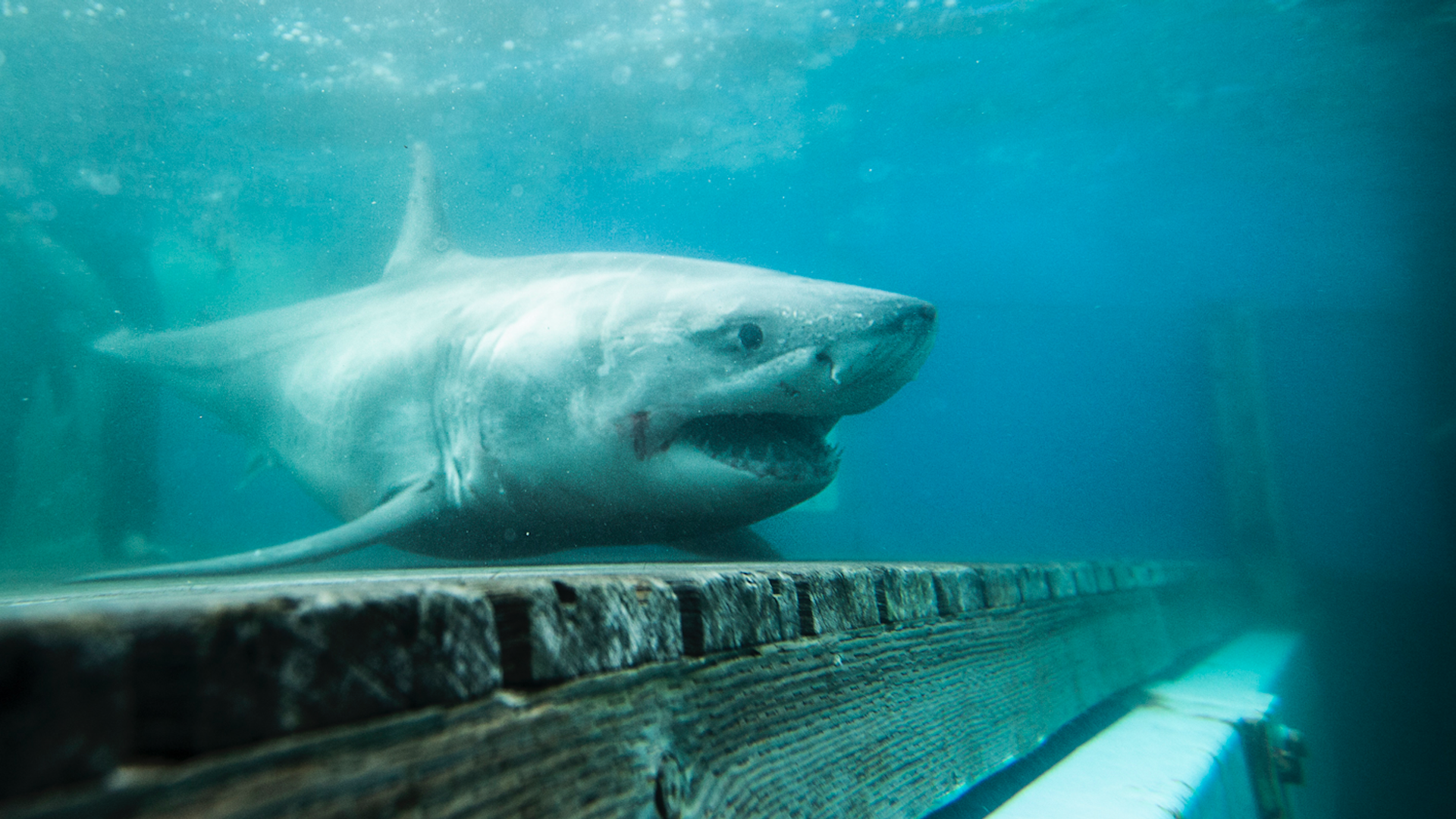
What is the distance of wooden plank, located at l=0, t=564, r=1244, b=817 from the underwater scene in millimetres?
1295

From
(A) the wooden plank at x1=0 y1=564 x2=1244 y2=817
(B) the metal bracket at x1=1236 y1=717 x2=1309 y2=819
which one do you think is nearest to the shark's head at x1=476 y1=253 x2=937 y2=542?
(A) the wooden plank at x1=0 y1=564 x2=1244 y2=817

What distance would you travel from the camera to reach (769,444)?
106 inches

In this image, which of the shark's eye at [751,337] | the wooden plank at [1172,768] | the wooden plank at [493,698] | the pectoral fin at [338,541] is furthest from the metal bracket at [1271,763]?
the pectoral fin at [338,541]

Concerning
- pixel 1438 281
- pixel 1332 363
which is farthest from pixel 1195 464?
pixel 1438 281

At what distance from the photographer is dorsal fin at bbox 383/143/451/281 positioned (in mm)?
5578

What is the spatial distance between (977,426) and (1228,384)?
7504 cm

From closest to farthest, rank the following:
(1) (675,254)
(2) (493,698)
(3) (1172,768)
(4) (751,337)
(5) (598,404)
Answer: (2) (493,698) → (3) (1172,768) → (4) (751,337) → (5) (598,404) → (1) (675,254)

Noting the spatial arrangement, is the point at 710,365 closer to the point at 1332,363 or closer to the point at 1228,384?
the point at 1228,384

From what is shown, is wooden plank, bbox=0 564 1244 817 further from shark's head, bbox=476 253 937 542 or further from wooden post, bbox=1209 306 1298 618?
wooden post, bbox=1209 306 1298 618

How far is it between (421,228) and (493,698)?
595 cm

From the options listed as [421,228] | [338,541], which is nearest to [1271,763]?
[338,541]

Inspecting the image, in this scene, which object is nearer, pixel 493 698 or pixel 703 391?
pixel 493 698

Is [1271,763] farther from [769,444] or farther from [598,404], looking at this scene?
[598,404]

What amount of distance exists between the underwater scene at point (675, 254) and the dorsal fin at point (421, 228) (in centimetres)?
4
